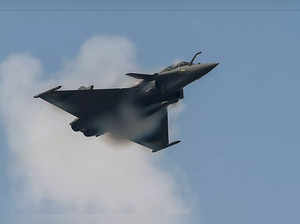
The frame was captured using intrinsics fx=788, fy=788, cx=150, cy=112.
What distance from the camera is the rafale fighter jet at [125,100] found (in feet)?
202

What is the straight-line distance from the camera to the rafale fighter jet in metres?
61.6

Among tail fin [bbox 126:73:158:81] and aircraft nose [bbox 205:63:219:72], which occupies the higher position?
aircraft nose [bbox 205:63:219:72]

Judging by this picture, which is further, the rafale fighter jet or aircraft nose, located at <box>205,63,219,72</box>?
the rafale fighter jet

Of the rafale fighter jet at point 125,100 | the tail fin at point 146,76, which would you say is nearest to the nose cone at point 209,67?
the rafale fighter jet at point 125,100

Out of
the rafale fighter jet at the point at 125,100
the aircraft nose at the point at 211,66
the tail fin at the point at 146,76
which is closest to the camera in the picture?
the tail fin at the point at 146,76

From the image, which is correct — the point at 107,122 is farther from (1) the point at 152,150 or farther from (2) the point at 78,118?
(1) the point at 152,150

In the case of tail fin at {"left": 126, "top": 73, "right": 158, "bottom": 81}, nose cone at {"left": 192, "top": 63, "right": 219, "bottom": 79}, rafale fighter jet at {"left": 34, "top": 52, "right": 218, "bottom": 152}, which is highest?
nose cone at {"left": 192, "top": 63, "right": 219, "bottom": 79}

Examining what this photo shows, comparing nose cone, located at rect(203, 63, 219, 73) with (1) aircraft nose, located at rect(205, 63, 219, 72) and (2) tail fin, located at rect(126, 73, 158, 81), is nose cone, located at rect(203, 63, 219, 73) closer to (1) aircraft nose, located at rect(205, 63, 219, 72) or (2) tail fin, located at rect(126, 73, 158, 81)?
(1) aircraft nose, located at rect(205, 63, 219, 72)

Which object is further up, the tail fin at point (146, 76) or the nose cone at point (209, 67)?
the nose cone at point (209, 67)

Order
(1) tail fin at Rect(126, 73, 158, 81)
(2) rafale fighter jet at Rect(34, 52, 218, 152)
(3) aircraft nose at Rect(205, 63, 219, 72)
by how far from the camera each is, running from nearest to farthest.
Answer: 1. (1) tail fin at Rect(126, 73, 158, 81)
2. (3) aircraft nose at Rect(205, 63, 219, 72)
3. (2) rafale fighter jet at Rect(34, 52, 218, 152)

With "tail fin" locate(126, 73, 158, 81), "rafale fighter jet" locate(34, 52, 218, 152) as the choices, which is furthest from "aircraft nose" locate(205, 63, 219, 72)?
"tail fin" locate(126, 73, 158, 81)

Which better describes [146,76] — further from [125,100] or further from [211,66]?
[211,66]

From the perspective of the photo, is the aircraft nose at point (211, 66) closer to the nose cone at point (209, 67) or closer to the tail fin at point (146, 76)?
the nose cone at point (209, 67)

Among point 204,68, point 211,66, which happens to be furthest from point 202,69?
point 211,66
